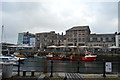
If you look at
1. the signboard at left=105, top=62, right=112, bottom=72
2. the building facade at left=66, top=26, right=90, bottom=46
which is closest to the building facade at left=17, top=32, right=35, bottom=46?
the building facade at left=66, top=26, right=90, bottom=46

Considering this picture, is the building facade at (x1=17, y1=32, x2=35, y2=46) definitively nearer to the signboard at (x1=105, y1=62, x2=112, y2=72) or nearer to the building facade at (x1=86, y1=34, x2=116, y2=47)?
the building facade at (x1=86, y1=34, x2=116, y2=47)

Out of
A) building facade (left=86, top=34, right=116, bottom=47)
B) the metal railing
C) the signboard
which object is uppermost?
building facade (left=86, top=34, right=116, bottom=47)

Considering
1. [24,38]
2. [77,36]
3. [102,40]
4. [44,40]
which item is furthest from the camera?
[24,38]

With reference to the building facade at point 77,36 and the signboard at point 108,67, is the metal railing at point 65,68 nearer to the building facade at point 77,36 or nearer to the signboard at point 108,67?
the signboard at point 108,67

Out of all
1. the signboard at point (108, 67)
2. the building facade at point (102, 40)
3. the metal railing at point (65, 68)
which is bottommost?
the metal railing at point (65, 68)

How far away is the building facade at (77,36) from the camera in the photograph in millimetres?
61172

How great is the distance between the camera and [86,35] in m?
61.0

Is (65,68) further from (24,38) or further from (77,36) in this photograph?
(24,38)

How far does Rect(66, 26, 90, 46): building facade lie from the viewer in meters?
61.2

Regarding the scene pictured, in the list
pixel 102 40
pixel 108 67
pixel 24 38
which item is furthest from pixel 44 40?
pixel 108 67

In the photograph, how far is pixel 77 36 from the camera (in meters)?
62.6

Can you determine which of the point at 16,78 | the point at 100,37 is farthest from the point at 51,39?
the point at 16,78

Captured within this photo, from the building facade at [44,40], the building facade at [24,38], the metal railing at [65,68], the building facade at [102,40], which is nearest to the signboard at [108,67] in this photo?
the metal railing at [65,68]

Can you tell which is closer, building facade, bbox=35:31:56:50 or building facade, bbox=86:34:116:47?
building facade, bbox=86:34:116:47
